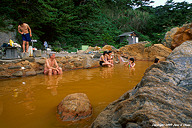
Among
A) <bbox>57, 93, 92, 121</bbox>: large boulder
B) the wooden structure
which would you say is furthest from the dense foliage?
<bbox>57, 93, 92, 121</bbox>: large boulder

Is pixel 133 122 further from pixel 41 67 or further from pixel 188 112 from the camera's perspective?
pixel 41 67

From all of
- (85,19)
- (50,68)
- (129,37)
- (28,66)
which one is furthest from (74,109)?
(129,37)

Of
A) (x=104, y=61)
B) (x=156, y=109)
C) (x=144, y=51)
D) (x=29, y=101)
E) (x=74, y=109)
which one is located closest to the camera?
(x=156, y=109)

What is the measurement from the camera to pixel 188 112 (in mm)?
1102

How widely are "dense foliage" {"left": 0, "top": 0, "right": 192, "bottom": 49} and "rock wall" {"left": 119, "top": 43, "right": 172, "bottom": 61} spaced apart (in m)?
1.51

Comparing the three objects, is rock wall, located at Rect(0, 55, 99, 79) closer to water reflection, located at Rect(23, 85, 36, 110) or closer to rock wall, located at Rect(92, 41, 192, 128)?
water reflection, located at Rect(23, 85, 36, 110)

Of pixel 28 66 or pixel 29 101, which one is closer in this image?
pixel 29 101

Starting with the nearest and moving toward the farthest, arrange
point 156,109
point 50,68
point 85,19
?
point 156,109 → point 50,68 → point 85,19

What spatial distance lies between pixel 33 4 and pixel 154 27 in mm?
21665

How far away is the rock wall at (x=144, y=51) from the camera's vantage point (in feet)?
39.1

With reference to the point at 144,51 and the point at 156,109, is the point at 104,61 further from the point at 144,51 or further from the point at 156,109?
the point at 156,109

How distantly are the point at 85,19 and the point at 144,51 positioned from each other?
830 centimetres

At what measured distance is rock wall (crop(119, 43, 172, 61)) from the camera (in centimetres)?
1191

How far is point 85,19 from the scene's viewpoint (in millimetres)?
16875
